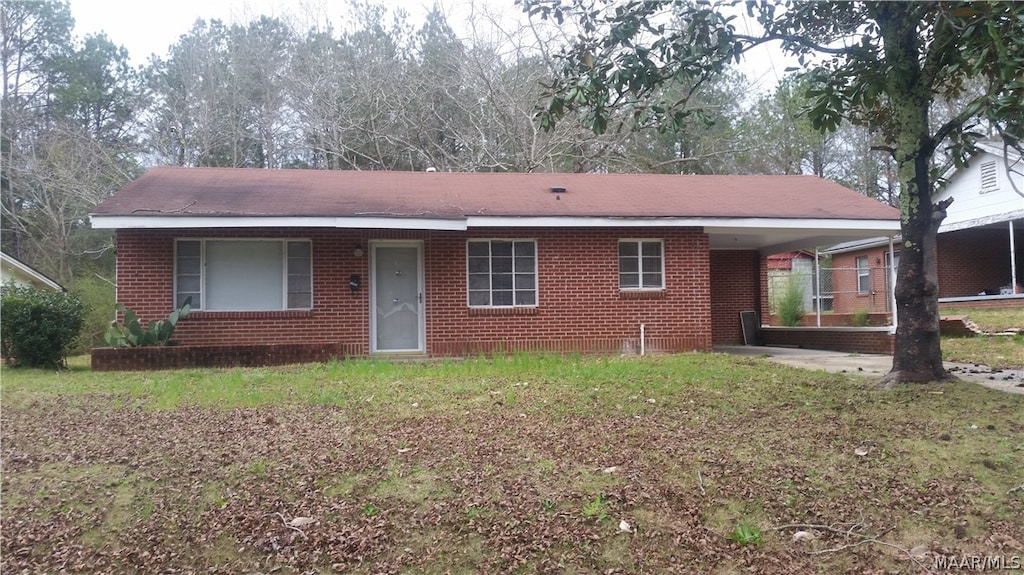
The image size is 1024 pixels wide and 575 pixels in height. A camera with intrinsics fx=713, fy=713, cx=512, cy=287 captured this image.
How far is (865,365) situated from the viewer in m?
10.8

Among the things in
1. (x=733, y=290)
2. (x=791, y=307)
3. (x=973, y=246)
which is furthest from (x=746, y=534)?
(x=973, y=246)

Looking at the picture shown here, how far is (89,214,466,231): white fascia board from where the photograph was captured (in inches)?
438

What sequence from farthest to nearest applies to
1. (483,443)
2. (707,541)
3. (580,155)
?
(580,155) < (483,443) < (707,541)

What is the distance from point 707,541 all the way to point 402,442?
2.47 meters

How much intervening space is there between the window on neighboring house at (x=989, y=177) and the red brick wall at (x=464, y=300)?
16.2 meters

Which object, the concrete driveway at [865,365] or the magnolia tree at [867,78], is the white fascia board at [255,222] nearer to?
the magnolia tree at [867,78]

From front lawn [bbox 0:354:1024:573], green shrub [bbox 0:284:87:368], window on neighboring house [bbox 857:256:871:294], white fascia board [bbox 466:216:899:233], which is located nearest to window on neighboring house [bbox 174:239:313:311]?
green shrub [bbox 0:284:87:368]

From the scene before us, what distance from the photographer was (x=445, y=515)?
4391mm

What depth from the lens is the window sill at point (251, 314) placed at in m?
12.0

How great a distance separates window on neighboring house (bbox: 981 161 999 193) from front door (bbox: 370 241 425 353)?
20.7 meters

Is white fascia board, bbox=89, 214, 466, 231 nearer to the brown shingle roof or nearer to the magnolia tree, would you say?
the brown shingle roof

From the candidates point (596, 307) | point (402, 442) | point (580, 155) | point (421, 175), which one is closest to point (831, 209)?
point (596, 307)

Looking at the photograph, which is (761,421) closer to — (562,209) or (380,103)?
(562,209)

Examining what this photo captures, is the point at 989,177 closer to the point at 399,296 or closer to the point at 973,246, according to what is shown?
the point at 973,246
